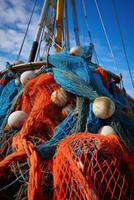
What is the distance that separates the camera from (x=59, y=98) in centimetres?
295

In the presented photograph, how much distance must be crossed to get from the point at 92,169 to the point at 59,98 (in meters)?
1.08

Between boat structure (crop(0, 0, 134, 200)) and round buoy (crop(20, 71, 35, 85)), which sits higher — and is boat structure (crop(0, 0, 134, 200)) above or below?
below

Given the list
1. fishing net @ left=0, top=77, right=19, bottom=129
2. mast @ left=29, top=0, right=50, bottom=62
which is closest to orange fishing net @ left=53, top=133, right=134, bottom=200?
fishing net @ left=0, top=77, right=19, bottom=129

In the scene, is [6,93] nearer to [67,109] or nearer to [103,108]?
[67,109]

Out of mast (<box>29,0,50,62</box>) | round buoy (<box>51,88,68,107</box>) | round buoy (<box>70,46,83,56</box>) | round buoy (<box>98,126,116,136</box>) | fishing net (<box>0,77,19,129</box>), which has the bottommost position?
round buoy (<box>98,126,116,136</box>)

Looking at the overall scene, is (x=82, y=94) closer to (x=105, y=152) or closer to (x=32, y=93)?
(x=32, y=93)

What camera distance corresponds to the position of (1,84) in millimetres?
3871

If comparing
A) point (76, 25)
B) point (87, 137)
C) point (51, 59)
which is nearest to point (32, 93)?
point (51, 59)

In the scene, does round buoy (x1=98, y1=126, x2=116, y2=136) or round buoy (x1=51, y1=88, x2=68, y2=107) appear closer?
round buoy (x1=98, y1=126, x2=116, y2=136)

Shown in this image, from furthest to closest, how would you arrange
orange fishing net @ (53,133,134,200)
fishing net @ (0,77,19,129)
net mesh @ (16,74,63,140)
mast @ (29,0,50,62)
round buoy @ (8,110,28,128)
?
1. mast @ (29,0,50,62)
2. fishing net @ (0,77,19,129)
3. round buoy @ (8,110,28,128)
4. net mesh @ (16,74,63,140)
5. orange fishing net @ (53,133,134,200)

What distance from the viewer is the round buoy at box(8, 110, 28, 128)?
290cm

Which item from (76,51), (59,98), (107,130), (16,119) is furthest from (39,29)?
(107,130)

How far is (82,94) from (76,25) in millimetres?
5866

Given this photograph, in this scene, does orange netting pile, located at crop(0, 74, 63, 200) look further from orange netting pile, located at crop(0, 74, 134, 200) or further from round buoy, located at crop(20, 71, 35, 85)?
round buoy, located at crop(20, 71, 35, 85)
